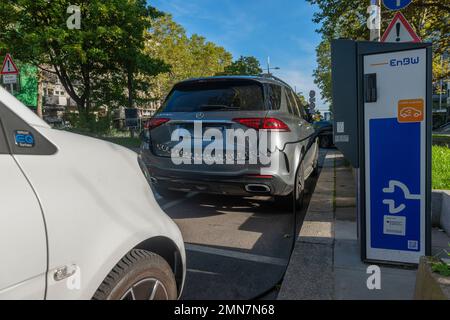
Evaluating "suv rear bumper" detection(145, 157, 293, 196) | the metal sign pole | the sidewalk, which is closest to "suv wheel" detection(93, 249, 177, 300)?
the sidewalk

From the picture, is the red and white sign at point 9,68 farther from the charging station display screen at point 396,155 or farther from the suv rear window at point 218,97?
the charging station display screen at point 396,155

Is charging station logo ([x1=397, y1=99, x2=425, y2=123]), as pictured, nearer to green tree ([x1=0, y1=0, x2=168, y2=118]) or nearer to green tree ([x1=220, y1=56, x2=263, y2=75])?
green tree ([x1=0, y1=0, x2=168, y2=118])

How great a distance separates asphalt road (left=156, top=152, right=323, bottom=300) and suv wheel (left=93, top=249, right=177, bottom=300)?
3.23ft

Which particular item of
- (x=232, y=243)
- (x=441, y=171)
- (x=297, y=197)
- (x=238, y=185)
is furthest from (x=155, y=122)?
(x=441, y=171)

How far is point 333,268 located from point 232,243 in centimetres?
126

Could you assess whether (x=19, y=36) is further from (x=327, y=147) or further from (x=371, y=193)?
(x=371, y=193)

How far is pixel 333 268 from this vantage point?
3.17 meters

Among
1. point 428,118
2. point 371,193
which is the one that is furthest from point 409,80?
point 371,193

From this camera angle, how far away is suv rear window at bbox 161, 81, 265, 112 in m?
4.59

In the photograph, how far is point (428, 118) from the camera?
2914 mm

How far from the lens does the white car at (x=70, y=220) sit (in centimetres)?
124

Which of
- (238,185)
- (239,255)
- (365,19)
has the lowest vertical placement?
(239,255)

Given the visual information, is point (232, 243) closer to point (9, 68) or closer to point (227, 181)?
point (227, 181)

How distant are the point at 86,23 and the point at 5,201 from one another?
1804 cm
